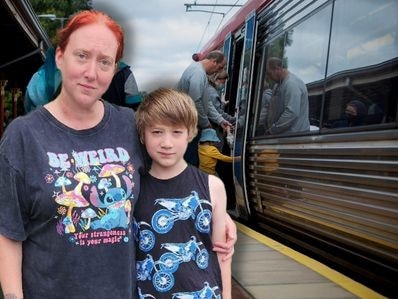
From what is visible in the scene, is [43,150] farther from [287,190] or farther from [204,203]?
[287,190]

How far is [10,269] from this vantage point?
1496 mm

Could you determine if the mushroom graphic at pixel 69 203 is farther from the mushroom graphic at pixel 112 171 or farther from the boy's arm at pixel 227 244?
the boy's arm at pixel 227 244

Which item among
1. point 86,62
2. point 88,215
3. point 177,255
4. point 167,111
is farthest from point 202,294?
point 86,62

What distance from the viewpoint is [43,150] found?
1.50m

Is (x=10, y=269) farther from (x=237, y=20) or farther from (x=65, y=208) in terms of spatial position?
(x=237, y=20)

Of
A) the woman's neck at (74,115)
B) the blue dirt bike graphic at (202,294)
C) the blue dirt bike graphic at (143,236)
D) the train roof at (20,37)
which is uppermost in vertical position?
the train roof at (20,37)

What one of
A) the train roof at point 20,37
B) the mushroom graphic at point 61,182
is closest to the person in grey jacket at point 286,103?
the train roof at point 20,37

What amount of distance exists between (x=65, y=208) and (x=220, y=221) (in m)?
0.54

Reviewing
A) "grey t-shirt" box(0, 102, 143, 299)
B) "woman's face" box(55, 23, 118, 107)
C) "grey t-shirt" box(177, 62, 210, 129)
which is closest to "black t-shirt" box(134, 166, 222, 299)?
"grey t-shirt" box(0, 102, 143, 299)

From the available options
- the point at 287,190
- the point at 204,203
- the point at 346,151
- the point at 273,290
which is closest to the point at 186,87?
the point at 287,190

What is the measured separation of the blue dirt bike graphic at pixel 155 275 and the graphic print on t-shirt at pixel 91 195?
170 mm

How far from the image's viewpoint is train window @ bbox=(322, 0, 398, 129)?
3.58m

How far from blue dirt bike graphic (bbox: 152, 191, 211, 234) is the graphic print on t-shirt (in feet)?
0.49

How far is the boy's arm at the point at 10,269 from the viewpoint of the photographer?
1.49 metres
